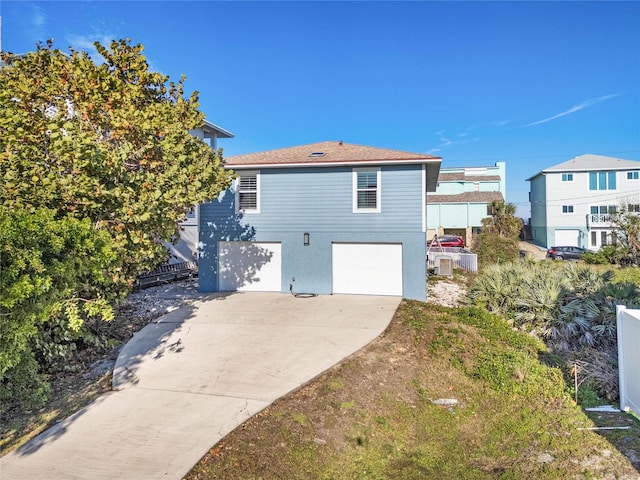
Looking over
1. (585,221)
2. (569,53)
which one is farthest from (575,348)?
(585,221)

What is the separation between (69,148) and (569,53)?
1644 centimetres

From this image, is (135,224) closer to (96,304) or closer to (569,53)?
(96,304)

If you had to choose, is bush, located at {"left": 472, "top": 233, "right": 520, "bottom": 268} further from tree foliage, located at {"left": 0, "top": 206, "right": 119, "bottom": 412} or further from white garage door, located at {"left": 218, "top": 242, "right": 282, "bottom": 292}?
tree foliage, located at {"left": 0, "top": 206, "right": 119, "bottom": 412}

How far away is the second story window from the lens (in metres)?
32.5

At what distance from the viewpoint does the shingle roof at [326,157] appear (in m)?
11.6

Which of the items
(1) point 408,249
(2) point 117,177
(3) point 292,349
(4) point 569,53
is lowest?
(3) point 292,349

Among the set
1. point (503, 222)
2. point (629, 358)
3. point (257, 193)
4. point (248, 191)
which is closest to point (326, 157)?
point (257, 193)

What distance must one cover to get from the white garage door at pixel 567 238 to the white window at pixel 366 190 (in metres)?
29.7

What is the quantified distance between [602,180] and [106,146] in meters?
39.8

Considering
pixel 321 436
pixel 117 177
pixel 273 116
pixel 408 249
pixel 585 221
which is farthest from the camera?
pixel 585 221

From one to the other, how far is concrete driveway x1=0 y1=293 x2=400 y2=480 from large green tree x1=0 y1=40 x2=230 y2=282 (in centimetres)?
201

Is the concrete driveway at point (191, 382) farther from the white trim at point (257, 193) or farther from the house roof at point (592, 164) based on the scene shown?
the house roof at point (592, 164)

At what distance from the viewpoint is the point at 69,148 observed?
575 cm

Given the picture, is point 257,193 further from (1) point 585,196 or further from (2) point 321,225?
(1) point 585,196
